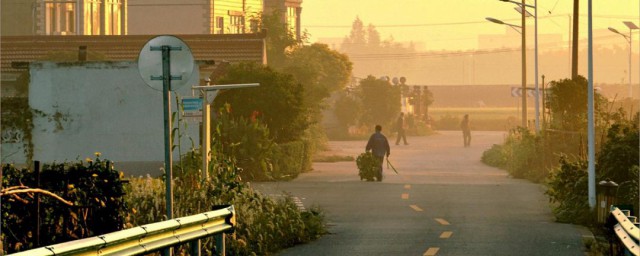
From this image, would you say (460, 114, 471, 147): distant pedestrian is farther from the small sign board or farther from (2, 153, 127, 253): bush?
(2, 153, 127, 253): bush

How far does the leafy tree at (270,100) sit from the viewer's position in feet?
138

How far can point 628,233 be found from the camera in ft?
34.6

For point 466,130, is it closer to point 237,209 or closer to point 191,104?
point 191,104

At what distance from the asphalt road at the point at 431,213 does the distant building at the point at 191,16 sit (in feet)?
120

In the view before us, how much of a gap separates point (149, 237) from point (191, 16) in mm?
73378

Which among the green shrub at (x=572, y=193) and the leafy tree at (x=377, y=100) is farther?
the leafy tree at (x=377, y=100)

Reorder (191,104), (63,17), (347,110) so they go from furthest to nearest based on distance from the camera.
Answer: (347,110), (63,17), (191,104)

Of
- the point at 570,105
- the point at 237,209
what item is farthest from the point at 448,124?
the point at 237,209

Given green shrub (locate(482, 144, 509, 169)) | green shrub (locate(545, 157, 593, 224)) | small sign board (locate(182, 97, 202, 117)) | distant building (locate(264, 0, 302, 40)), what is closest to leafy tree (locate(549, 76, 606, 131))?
green shrub (locate(482, 144, 509, 169))

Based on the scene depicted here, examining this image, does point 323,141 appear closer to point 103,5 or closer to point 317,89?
point 317,89

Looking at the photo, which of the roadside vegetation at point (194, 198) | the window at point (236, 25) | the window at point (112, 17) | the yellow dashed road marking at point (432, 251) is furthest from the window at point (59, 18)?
the yellow dashed road marking at point (432, 251)

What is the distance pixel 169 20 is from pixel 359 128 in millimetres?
13975

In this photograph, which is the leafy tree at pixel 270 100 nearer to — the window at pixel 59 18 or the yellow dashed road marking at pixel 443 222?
the yellow dashed road marking at pixel 443 222

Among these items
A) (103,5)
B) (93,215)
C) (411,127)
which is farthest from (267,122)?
(411,127)
